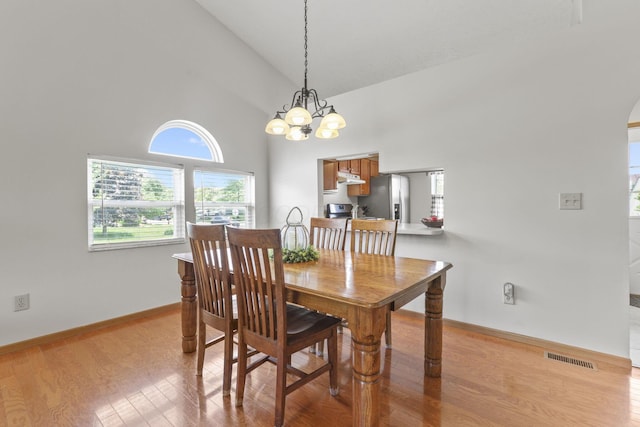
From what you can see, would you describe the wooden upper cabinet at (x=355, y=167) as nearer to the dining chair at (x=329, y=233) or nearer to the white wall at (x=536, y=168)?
the white wall at (x=536, y=168)

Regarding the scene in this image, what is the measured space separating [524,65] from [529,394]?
242cm

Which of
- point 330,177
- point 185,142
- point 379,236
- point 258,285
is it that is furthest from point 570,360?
point 185,142

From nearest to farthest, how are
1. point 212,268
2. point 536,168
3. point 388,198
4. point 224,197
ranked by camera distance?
point 212,268 → point 536,168 → point 224,197 → point 388,198

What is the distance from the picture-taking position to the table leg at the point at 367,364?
1.29 meters

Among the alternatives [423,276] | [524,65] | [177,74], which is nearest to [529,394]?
[423,276]

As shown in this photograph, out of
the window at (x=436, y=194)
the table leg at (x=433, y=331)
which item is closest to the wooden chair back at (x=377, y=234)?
the table leg at (x=433, y=331)

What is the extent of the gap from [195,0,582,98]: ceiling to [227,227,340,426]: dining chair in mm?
2727

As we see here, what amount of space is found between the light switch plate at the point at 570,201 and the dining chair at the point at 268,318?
2010 mm

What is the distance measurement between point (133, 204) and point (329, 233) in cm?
212

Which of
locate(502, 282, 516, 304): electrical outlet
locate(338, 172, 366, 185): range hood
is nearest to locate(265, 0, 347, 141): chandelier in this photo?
locate(502, 282, 516, 304): electrical outlet

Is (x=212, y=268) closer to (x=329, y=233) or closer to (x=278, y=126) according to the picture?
(x=278, y=126)

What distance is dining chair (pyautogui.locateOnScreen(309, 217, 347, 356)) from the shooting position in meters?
2.69

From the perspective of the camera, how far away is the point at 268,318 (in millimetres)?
1617

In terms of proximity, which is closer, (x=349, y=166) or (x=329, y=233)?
(x=329, y=233)
